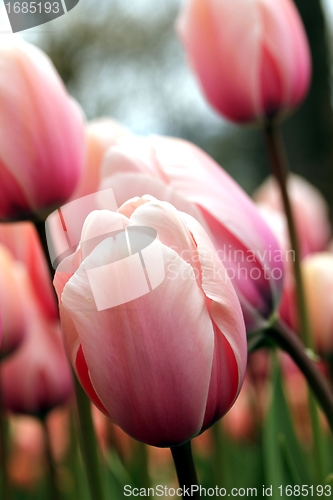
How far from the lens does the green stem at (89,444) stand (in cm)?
28

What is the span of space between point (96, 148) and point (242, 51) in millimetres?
161

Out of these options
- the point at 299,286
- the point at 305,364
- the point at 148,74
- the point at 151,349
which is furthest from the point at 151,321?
the point at 148,74

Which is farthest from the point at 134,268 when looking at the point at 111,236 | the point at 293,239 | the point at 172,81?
the point at 172,81

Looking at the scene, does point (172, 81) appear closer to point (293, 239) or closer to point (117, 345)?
point (293, 239)

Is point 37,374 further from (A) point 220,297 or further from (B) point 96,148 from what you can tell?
(A) point 220,297

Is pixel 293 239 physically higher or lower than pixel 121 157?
lower

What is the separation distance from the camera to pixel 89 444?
0.96 ft

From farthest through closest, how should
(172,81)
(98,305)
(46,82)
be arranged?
1. (172,81)
2. (46,82)
3. (98,305)

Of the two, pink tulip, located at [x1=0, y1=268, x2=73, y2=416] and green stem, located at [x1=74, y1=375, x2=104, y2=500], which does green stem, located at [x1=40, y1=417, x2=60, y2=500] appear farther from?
green stem, located at [x1=74, y1=375, x2=104, y2=500]

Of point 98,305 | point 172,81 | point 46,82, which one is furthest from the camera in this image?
point 172,81

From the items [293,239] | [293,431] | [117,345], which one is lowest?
[293,431]

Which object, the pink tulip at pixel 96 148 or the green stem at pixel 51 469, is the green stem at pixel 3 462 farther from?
the pink tulip at pixel 96 148

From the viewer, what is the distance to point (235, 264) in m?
0.28

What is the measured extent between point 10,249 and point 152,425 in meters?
0.31
